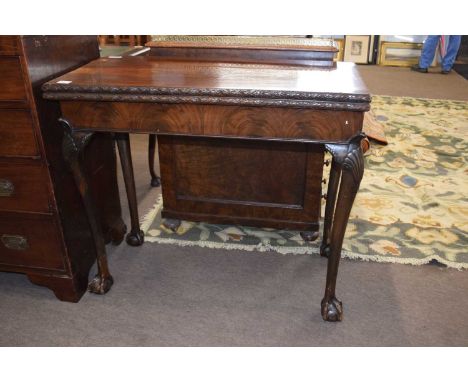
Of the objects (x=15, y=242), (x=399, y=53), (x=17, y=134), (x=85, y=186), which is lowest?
(x=399, y=53)

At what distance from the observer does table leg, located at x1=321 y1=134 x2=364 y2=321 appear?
1.33 metres

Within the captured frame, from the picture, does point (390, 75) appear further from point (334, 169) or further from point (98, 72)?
point (98, 72)

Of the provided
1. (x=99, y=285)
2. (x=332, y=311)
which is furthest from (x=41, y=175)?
(x=332, y=311)

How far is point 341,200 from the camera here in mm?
1440

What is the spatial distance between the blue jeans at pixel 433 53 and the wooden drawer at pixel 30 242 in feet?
18.4

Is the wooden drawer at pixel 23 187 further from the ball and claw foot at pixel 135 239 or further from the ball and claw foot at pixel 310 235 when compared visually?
the ball and claw foot at pixel 310 235

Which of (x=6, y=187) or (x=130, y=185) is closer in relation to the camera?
(x=6, y=187)

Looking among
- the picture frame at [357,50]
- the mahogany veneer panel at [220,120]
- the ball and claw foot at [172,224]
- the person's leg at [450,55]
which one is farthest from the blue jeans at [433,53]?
the mahogany veneer panel at [220,120]

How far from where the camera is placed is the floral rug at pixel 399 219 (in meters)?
2.08

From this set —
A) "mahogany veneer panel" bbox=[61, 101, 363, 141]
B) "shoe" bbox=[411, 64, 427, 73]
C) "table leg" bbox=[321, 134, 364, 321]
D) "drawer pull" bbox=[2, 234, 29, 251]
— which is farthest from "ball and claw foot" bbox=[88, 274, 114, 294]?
"shoe" bbox=[411, 64, 427, 73]

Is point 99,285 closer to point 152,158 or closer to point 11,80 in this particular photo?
point 11,80

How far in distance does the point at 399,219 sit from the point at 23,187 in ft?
5.97

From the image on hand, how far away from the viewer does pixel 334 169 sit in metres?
1.87
